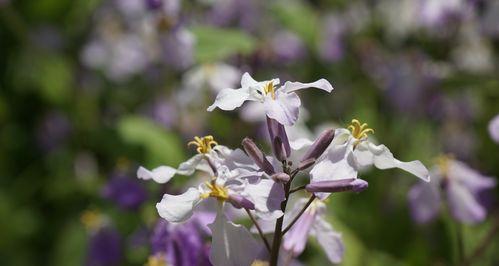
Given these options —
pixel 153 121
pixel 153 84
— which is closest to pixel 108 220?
pixel 153 121

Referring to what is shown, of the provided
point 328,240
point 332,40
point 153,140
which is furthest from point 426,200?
point 332,40

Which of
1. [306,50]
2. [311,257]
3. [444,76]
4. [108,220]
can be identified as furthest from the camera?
[306,50]

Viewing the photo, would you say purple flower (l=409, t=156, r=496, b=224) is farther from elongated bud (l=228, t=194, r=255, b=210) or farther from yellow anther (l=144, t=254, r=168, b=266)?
elongated bud (l=228, t=194, r=255, b=210)

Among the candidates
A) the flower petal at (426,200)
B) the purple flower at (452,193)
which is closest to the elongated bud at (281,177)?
the purple flower at (452,193)

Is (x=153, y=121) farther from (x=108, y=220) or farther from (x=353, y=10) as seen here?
(x=353, y=10)

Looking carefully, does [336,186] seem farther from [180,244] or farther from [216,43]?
[216,43]

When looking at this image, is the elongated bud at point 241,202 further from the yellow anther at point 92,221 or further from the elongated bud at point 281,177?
the yellow anther at point 92,221
